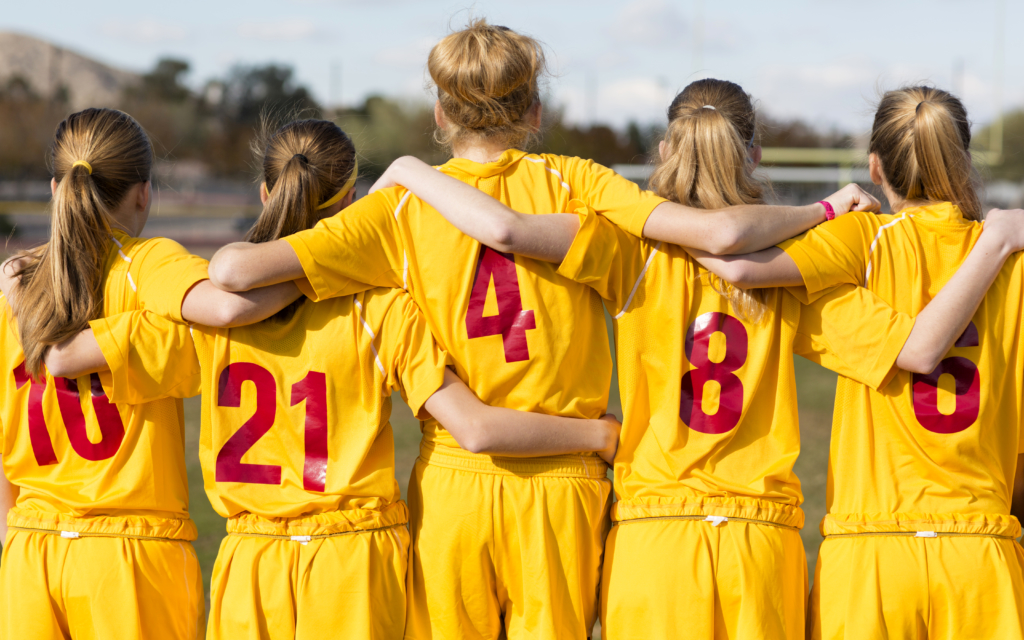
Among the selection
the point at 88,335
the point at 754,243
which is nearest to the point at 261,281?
the point at 88,335

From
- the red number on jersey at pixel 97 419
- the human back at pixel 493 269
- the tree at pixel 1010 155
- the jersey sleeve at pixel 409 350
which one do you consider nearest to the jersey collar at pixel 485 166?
the human back at pixel 493 269

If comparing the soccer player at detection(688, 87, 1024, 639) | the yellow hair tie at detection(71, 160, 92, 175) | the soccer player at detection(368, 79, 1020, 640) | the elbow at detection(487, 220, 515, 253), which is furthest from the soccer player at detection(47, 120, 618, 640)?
the soccer player at detection(688, 87, 1024, 639)

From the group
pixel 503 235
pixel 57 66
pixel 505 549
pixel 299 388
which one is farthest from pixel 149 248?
pixel 57 66

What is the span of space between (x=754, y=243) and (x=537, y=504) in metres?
0.91

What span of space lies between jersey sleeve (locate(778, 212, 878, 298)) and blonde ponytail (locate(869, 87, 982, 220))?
20 cm

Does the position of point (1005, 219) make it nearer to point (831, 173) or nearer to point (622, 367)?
point (622, 367)

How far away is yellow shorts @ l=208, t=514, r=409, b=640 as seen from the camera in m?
2.35

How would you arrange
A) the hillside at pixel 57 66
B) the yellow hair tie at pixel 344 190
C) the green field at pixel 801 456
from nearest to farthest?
the yellow hair tie at pixel 344 190 < the green field at pixel 801 456 < the hillside at pixel 57 66

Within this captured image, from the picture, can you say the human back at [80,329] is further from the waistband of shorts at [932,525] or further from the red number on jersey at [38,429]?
the waistband of shorts at [932,525]

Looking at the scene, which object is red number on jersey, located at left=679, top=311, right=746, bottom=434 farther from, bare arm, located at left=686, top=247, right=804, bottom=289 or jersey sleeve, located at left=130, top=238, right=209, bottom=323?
jersey sleeve, located at left=130, top=238, right=209, bottom=323

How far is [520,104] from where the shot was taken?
2.46m

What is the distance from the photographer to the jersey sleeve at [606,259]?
7.52 ft

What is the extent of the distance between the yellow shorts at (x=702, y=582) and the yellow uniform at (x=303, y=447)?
0.63m

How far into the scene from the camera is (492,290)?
240cm
